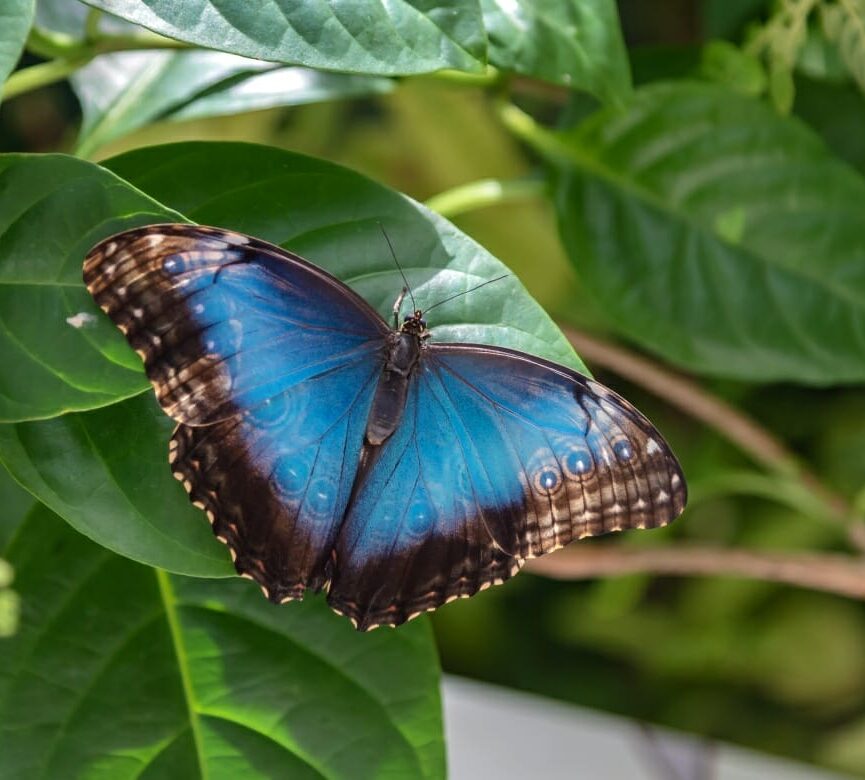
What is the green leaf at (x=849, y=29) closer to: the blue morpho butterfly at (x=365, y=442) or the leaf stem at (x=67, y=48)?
the blue morpho butterfly at (x=365, y=442)

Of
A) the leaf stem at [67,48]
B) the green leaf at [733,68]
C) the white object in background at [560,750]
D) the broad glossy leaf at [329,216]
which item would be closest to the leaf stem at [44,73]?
the leaf stem at [67,48]

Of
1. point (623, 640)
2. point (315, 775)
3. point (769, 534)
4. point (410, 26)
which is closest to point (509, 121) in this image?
point (410, 26)

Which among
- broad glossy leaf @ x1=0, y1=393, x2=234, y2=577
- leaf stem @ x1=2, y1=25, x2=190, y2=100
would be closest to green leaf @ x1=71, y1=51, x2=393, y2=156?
leaf stem @ x1=2, y1=25, x2=190, y2=100

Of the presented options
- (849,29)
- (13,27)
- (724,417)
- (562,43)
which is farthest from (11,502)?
(849,29)

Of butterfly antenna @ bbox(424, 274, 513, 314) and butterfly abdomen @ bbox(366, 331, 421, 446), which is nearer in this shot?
butterfly antenna @ bbox(424, 274, 513, 314)

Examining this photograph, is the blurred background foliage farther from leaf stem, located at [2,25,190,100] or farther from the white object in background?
leaf stem, located at [2,25,190,100]

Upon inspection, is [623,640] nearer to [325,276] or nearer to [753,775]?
[753,775]
